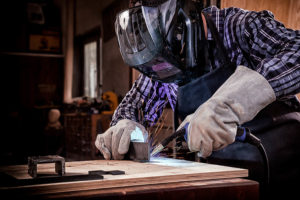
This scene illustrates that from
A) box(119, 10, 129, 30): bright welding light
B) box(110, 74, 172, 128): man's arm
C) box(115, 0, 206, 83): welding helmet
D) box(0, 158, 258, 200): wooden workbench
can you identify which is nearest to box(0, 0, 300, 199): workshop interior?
box(0, 158, 258, 200): wooden workbench

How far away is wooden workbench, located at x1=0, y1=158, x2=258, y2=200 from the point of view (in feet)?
3.15

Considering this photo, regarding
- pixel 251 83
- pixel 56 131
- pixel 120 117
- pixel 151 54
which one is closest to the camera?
pixel 251 83

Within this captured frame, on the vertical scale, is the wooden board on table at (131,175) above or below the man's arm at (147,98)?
below

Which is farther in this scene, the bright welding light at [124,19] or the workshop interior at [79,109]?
the bright welding light at [124,19]

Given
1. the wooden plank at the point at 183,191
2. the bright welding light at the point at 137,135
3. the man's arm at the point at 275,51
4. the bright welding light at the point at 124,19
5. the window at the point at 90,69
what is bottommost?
the wooden plank at the point at 183,191

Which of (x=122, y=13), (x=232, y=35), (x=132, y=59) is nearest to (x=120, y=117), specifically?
(x=132, y=59)

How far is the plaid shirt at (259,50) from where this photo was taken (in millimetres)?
1362

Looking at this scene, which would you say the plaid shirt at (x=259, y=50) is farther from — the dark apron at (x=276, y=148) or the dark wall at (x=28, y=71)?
the dark wall at (x=28, y=71)

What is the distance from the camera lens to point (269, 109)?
1586mm

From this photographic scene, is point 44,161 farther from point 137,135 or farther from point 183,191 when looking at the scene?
point 137,135

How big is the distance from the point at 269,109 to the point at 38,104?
28.5 ft

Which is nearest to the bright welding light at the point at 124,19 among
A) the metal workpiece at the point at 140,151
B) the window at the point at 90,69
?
the metal workpiece at the point at 140,151

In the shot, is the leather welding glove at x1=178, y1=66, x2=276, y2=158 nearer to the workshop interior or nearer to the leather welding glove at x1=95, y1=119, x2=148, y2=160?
the workshop interior

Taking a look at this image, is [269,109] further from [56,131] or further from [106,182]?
[56,131]
